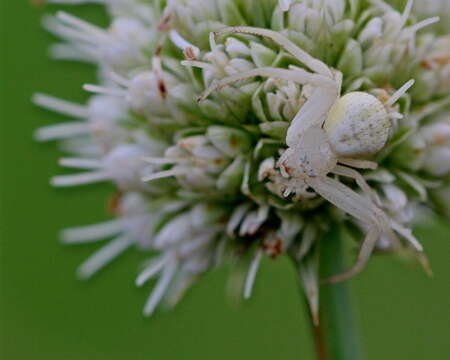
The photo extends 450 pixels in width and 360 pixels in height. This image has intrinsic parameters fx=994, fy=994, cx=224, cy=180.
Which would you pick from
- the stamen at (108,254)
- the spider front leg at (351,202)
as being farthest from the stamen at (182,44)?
the stamen at (108,254)

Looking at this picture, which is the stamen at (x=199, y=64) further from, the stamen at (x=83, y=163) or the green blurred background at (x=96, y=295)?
the green blurred background at (x=96, y=295)

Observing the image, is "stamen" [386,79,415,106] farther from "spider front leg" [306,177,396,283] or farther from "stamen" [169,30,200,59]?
"stamen" [169,30,200,59]

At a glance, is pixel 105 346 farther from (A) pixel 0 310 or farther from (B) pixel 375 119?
(B) pixel 375 119

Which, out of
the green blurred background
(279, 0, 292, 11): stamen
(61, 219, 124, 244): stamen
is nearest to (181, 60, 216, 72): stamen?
(279, 0, 292, 11): stamen

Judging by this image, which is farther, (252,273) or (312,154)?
(252,273)

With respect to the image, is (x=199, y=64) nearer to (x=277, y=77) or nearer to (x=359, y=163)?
(x=277, y=77)

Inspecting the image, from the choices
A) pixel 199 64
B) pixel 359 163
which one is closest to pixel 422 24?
pixel 359 163
